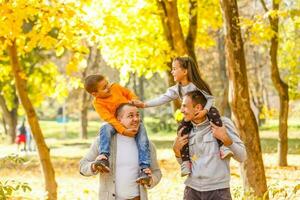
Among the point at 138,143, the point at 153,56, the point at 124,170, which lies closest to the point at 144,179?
the point at 124,170

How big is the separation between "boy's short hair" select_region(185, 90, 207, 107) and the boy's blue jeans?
480mm

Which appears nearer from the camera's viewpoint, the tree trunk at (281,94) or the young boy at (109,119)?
the young boy at (109,119)

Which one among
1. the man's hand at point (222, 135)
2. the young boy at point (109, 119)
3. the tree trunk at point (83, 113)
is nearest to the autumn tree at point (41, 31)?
the young boy at point (109, 119)

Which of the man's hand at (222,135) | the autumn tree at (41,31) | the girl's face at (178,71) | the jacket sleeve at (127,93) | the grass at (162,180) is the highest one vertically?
the autumn tree at (41,31)

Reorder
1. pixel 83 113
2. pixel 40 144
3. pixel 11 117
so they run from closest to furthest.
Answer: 1. pixel 40 144
2. pixel 83 113
3. pixel 11 117

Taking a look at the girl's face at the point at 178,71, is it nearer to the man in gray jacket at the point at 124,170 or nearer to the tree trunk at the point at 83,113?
the man in gray jacket at the point at 124,170

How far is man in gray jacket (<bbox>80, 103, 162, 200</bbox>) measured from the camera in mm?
4742

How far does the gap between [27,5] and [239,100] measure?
319 cm

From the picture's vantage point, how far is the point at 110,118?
4.80m

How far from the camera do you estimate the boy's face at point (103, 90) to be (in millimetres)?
4824

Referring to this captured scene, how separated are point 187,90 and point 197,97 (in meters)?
0.43

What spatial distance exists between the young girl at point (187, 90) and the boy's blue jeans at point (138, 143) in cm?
29

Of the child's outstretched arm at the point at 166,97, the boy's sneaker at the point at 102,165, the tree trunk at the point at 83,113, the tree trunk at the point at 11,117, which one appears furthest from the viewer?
the tree trunk at the point at 11,117

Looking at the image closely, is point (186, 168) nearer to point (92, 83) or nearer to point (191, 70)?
→ point (191, 70)
